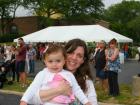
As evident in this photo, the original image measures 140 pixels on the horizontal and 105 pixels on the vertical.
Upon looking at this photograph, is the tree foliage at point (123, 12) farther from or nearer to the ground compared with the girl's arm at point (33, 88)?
farther from the ground

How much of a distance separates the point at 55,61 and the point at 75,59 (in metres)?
0.27

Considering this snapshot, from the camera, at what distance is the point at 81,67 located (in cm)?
352

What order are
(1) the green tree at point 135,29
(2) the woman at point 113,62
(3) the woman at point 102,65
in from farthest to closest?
(1) the green tree at point 135,29
(3) the woman at point 102,65
(2) the woman at point 113,62

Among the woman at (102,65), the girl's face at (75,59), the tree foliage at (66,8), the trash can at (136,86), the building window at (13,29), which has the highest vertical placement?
the tree foliage at (66,8)

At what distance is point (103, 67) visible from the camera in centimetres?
1343

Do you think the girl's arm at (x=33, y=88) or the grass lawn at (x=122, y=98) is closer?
the girl's arm at (x=33, y=88)

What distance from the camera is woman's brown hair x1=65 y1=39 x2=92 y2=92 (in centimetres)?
345

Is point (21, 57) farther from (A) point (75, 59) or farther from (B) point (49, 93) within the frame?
(B) point (49, 93)

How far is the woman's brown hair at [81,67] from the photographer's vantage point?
345 centimetres

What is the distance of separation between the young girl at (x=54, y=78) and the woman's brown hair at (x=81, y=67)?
0.14 meters

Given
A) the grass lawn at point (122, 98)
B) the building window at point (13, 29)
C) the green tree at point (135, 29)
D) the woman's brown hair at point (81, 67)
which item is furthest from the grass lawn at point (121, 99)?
the green tree at point (135, 29)

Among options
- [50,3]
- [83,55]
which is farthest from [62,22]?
[83,55]

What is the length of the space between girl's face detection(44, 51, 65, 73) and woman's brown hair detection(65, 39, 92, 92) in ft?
0.80

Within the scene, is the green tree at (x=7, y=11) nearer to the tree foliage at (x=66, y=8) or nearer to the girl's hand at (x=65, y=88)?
the tree foliage at (x=66, y=8)
